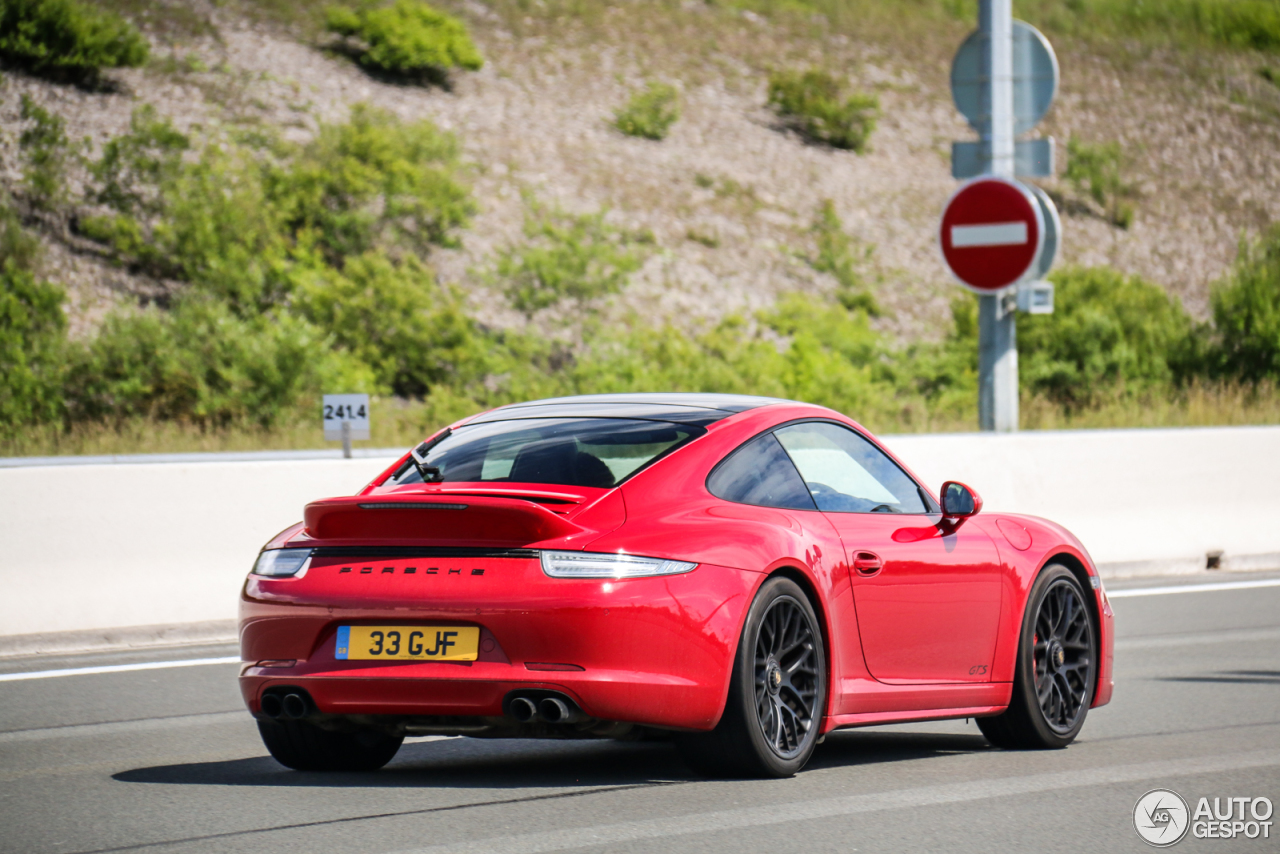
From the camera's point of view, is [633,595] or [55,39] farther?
[55,39]

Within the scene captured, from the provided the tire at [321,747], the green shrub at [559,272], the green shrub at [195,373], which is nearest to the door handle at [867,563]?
the tire at [321,747]

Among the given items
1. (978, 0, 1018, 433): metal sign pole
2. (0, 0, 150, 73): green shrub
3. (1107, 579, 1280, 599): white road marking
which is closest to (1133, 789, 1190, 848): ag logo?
(1107, 579, 1280, 599): white road marking

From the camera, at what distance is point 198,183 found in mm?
34438

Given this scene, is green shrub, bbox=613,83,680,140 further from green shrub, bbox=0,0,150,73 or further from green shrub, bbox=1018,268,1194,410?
green shrub, bbox=1018,268,1194,410

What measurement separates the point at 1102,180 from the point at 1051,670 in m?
44.0

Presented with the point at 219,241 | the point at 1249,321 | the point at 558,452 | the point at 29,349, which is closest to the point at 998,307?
the point at 558,452

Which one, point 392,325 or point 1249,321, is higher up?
point 392,325

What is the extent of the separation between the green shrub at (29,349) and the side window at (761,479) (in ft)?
75.4

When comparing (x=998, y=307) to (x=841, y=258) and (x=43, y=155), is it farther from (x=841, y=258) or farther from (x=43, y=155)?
(x=841, y=258)

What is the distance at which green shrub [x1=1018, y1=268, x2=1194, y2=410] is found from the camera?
97.5 ft

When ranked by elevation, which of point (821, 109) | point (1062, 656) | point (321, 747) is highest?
point (821, 109)

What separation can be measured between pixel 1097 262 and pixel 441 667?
136 feet

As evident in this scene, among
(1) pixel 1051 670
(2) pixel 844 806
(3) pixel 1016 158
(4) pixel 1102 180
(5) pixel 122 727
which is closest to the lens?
(2) pixel 844 806

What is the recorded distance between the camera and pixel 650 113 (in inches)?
1795
